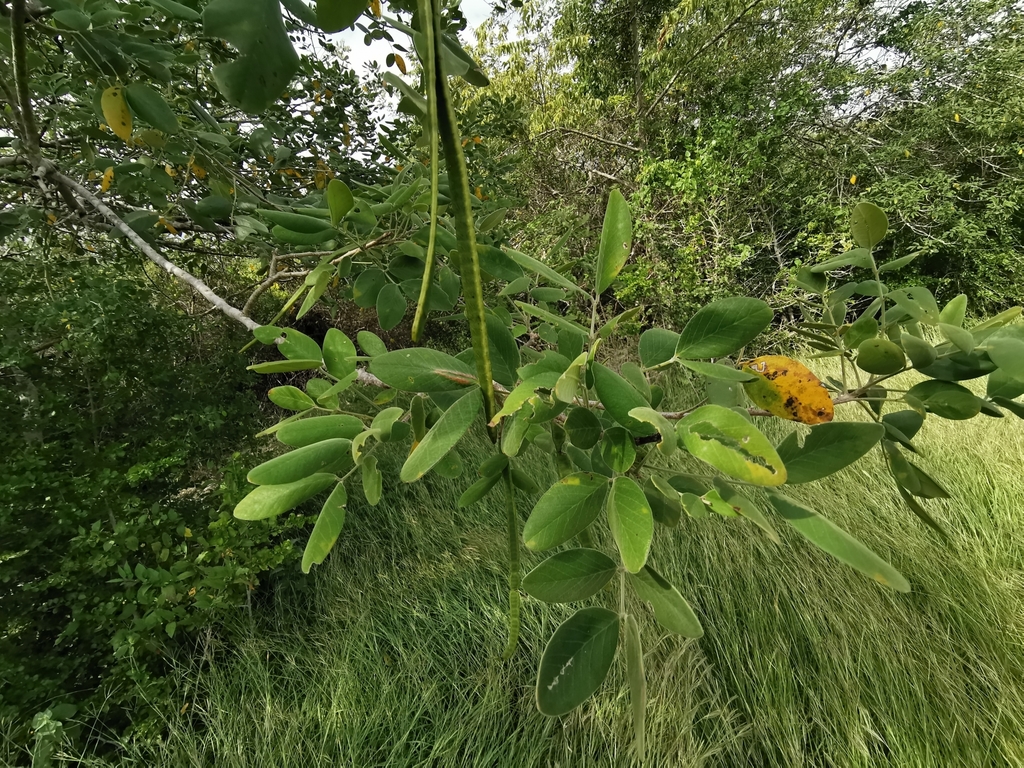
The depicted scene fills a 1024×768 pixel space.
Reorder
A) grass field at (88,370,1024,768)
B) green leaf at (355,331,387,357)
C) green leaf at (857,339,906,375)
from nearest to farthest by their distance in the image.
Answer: green leaf at (857,339,906,375) < green leaf at (355,331,387,357) < grass field at (88,370,1024,768)

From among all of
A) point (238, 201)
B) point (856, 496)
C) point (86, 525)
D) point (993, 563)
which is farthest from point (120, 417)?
point (993, 563)

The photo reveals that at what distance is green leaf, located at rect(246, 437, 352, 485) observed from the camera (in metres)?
0.25

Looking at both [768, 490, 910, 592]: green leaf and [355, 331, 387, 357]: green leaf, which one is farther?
[355, 331, 387, 357]: green leaf

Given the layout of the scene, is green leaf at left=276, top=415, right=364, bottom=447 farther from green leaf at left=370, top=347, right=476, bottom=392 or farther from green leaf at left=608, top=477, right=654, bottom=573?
green leaf at left=608, top=477, right=654, bottom=573

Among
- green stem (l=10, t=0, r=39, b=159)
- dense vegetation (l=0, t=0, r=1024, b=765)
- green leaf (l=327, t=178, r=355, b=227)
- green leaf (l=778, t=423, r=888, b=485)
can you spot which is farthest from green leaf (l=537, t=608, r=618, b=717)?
green stem (l=10, t=0, r=39, b=159)

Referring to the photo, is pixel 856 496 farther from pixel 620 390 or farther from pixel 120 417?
pixel 120 417

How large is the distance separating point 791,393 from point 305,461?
0.26m

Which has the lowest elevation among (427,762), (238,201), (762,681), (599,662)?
(762,681)

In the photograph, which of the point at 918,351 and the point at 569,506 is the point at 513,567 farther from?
the point at 918,351

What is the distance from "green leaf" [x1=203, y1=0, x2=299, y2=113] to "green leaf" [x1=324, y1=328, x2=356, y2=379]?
0.52 ft

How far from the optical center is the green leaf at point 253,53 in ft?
0.54

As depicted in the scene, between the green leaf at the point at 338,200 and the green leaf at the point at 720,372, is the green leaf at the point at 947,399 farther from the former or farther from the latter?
the green leaf at the point at 338,200

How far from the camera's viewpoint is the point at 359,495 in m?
1.70

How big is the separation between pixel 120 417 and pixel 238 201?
47.3 inches
